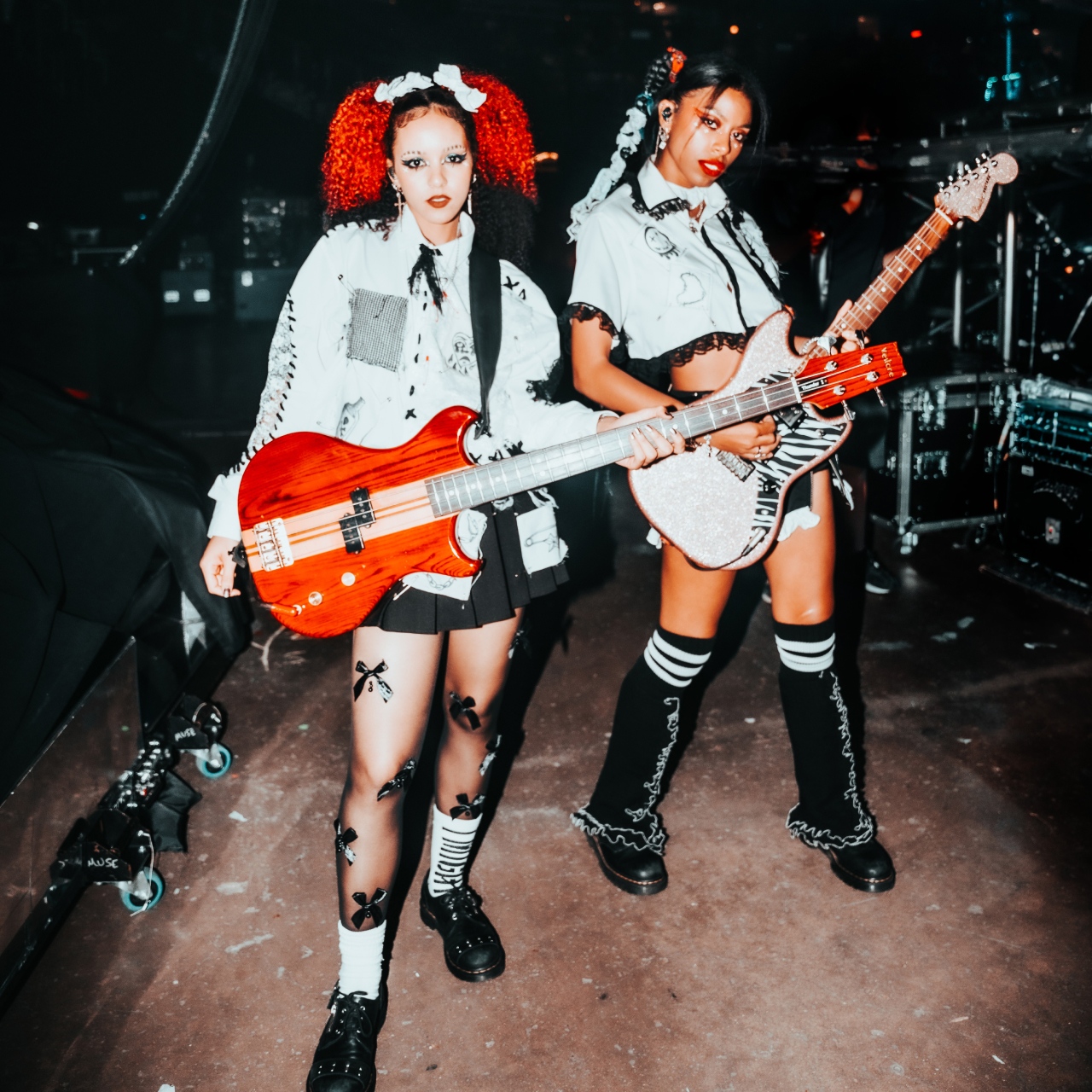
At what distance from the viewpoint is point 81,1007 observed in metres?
2.23

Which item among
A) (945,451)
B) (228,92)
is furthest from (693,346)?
(228,92)

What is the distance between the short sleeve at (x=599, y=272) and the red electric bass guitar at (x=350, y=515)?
0.57 metres

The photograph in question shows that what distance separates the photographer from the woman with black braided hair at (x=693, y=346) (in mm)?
2127

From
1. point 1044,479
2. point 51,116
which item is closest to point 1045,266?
point 1044,479

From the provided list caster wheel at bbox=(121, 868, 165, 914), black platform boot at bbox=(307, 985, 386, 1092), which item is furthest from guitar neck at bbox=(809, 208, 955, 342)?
caster wheel at bbox=(121, 868, 165, 914)

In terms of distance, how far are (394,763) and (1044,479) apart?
13.2ft

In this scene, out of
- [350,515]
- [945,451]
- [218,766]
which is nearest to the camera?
[350,515]

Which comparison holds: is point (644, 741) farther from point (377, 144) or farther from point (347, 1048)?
point (377, 144)

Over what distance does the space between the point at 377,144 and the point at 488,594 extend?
0.94 metres

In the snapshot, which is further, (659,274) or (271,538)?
(659,274)

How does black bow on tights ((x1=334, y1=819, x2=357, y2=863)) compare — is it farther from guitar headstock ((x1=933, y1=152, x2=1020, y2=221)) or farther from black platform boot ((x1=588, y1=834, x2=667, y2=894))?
guitar headstock ((x1=933, y1=152, x2=1020, y2=221))

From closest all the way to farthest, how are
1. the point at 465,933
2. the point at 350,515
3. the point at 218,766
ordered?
the point at 350,515 → the point at 465,933 → the point at 218,766

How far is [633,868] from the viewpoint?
258cm

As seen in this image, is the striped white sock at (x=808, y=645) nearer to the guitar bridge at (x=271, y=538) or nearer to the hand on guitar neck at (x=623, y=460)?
the hand on guitar neck at (x=623, y=460)
